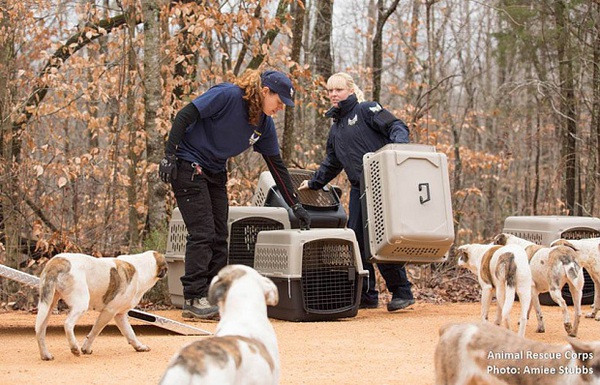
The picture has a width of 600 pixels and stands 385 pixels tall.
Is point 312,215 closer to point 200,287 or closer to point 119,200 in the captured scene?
point 200,287

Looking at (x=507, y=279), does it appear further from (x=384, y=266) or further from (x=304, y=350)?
(x=384, y=266)

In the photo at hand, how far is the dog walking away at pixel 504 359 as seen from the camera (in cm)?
351

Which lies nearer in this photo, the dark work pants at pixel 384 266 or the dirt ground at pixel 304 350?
the dirt ground at pixel 304 350

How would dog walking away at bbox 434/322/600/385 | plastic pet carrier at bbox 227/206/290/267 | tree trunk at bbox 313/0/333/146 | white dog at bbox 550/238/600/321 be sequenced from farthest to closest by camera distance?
tree trunk at bbox 313/0/333/146 → plastic pet carrier at bbox 227/206/290/267 → white dog at bbox 550/238/600/321 → dog walking away at bbox 434/322/600/385

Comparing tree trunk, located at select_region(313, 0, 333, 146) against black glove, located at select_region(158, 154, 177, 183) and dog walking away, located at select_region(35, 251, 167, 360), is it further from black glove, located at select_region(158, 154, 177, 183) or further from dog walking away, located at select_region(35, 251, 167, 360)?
dog walking away, located at select_region(35, 251, 167, 360)

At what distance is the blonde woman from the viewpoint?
27.8ft

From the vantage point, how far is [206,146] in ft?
24.4

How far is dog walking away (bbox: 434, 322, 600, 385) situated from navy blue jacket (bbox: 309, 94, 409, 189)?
455cm

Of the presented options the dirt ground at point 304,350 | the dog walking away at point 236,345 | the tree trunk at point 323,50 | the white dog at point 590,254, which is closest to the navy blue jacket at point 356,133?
the dirt ground at point 304,350

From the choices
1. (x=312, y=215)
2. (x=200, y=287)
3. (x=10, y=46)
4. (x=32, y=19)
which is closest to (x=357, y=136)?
(x=312, y=215)

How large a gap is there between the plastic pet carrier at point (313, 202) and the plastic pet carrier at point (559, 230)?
2.02 meters

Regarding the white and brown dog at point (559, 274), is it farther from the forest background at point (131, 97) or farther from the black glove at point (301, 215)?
the forest background at point (131, 97)

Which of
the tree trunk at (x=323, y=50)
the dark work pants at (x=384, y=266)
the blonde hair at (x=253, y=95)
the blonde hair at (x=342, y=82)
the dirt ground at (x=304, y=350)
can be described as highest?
the tree trunk at (x=323, y=50)

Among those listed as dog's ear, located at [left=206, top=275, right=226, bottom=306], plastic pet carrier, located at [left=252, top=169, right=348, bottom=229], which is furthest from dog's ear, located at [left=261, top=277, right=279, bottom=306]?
plastic pet carrier, located at [left=252, top=169, right=348, bottom=229]
